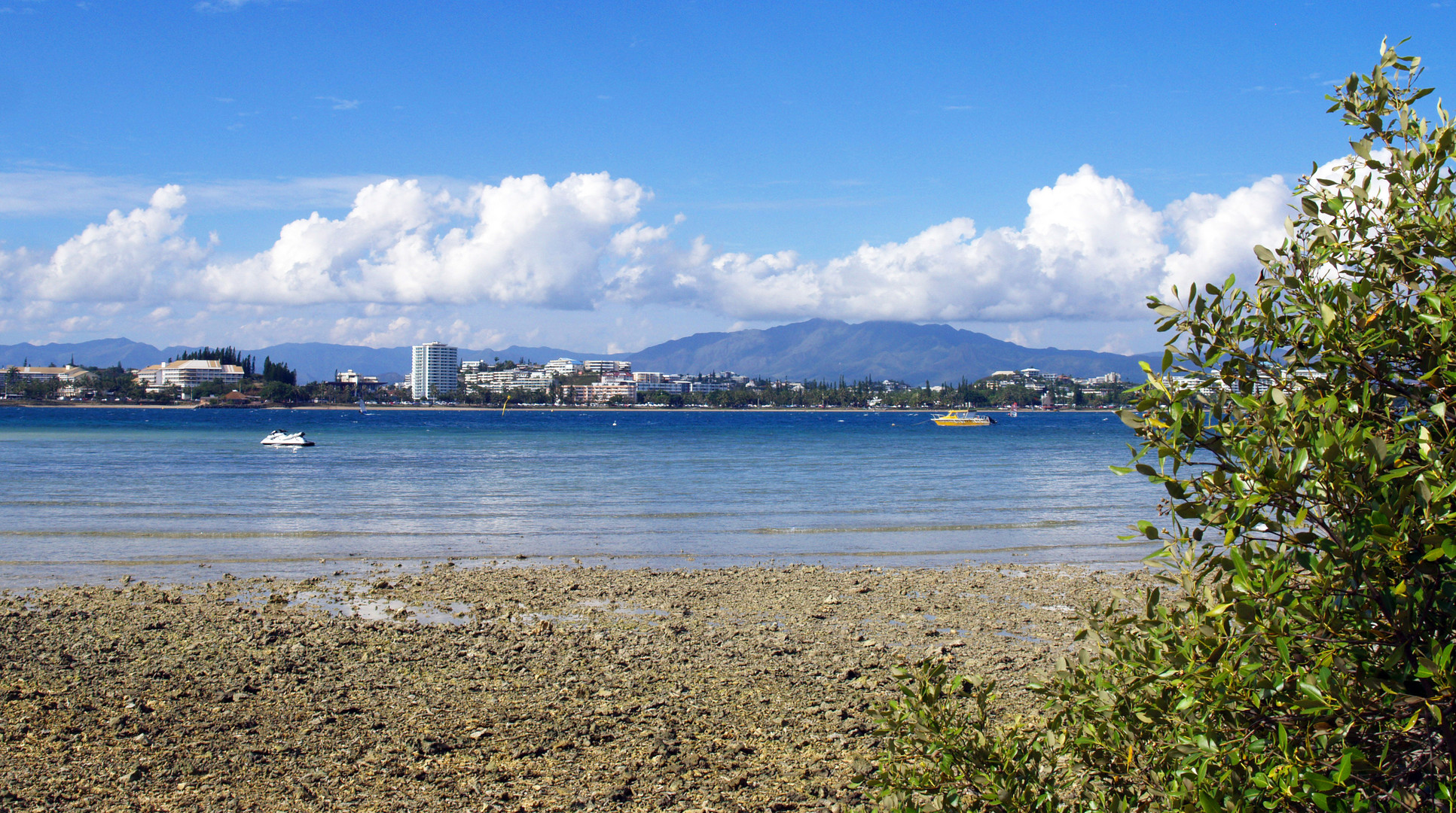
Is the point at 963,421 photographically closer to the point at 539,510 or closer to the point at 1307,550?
the point at 539,510

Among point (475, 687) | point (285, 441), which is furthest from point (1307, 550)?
point (285, 441)

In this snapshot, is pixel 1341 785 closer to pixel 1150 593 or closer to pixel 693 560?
pixel 1150 593

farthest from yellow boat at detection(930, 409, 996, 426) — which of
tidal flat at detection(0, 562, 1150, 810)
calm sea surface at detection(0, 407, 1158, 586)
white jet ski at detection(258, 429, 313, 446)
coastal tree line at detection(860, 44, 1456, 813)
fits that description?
coastal tree line at detection(860, 44, 1456, 813)

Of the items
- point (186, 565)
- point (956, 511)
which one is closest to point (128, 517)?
point (186, 565)

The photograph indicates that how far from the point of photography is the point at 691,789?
6.36 meters

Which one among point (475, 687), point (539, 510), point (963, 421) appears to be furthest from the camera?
point (963, 421)

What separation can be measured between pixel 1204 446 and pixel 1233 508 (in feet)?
0.80

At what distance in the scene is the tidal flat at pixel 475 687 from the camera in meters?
6.31

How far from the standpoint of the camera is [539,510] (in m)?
25.1

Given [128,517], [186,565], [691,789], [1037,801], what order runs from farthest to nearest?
[128,517]
[186,565]
[691,789]
[1037,801]

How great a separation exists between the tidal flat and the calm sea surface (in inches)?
146

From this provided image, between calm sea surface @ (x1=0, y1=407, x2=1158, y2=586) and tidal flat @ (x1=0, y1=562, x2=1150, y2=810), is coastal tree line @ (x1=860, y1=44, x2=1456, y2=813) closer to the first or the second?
tidal flat @ (x1=0, y1=562, x2=1150, y2=810)

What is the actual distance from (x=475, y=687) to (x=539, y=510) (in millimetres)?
16951

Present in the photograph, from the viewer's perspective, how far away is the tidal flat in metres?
6.31
